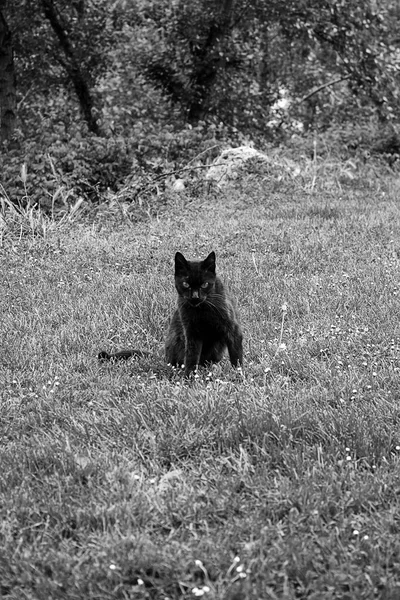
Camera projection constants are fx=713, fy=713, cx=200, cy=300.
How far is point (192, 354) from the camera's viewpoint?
4766mm

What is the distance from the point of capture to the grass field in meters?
2.61

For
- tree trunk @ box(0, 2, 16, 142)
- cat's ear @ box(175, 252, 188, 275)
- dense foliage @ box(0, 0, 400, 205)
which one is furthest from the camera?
dense foliage @ box(0, 0, 400, 205)

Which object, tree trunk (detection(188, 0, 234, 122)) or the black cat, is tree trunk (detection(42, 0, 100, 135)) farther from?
the black cat

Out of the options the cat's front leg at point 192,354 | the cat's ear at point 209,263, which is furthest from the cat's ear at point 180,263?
the cat's front leg at point 192,354

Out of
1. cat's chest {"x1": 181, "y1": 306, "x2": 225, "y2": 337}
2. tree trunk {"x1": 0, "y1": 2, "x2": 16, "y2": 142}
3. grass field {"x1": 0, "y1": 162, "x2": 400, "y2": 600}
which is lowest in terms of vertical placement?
grass field {"x1": 0, "y1": 162, "x2": 400, "y2": 600}

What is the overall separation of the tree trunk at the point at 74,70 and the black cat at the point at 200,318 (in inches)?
401

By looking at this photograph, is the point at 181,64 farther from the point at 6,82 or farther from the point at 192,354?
the point at 192,354

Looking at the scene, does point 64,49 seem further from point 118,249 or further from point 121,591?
point 121,591

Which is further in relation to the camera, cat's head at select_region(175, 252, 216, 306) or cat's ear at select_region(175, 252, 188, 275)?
cat's ear at select_region(175, 252, 188, 275)

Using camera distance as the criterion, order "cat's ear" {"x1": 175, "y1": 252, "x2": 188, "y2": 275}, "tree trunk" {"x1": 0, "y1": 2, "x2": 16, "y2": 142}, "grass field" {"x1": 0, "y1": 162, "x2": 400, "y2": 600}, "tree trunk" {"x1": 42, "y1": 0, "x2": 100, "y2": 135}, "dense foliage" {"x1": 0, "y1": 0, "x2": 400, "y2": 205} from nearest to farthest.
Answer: "grass field" {"x1": 0, "y1": 162, "x2": 400, "y2": 600} → "cat's ear" {"x1": 175, "y1": 252, "x2": 188, "y2": 275} → "tree trunk" {"x1": 0, "y1": 2, "x2": 16, "y2": 142} → "tree trunk" {"x1": 42, "y1": 0, "x2": 100, "y2": 135} → "dense foliage" {"x1": 0, "y1": 0, "x2": 400, "y2": 205}

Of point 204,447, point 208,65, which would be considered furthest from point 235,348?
point 208,65

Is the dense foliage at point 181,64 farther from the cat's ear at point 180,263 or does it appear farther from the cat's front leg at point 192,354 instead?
the cat's front leg at point 192,354

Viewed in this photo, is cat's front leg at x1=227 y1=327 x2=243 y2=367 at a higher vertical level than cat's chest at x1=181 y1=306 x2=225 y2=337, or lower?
lower

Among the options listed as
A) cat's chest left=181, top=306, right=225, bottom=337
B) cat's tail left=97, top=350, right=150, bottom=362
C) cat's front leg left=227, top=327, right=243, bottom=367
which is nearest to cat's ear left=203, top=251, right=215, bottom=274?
cat's chest left=181, top=306, right=225, bottom=337
